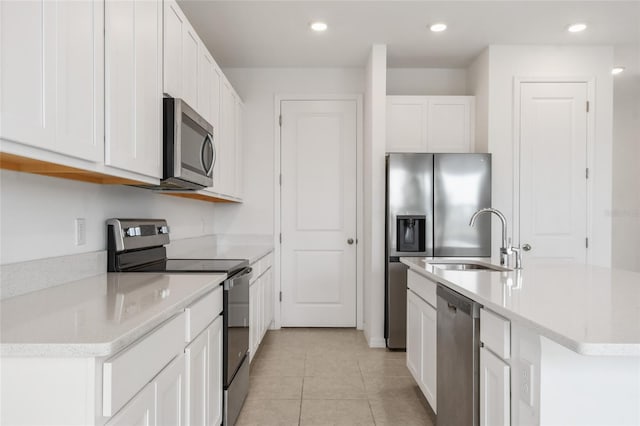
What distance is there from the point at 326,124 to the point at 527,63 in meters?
1.95

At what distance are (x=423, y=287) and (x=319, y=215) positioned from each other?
208 centimetres

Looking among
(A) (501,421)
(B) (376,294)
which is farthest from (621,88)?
(A) (501,421)

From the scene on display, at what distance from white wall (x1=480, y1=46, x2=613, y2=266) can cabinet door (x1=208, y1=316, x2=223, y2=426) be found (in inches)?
106

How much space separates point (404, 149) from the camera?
3980 millimetres

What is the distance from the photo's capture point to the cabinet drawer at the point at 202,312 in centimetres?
156

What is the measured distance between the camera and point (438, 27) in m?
3.33

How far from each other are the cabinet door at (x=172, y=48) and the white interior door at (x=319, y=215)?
2111 millimetres

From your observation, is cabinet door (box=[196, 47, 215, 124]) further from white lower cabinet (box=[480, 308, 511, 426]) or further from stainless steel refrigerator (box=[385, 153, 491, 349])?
white lower cabinet (box=[480, 308, 511, 426])

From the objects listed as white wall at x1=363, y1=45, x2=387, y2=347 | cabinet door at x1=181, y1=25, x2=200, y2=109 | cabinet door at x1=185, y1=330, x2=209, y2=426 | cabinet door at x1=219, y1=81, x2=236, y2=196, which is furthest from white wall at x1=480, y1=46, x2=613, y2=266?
cabinet door at x1=185, y1=330, x2=209, y2=426

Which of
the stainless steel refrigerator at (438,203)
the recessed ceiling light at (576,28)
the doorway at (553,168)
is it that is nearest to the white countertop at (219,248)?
the stainless steel refrigerator at (438,203)

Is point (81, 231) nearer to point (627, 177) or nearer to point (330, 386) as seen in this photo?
point (330, 386)

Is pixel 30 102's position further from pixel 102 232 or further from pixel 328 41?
pixel 328 41

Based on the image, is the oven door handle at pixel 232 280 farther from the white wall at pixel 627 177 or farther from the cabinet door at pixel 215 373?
the white wall at pixel 627 177

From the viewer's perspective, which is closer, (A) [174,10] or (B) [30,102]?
(B) [30,102]
